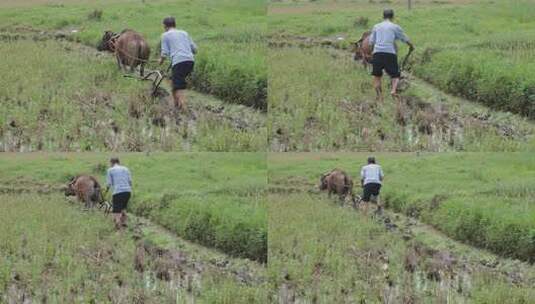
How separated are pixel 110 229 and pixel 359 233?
248cm

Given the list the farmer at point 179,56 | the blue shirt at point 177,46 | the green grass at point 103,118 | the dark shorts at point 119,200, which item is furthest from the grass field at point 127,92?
the dark shorts at point 119,200

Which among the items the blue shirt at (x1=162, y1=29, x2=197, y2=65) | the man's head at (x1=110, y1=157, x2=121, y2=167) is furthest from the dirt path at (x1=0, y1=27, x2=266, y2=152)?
the blue shirt at (x1=162, y1=29, x2=197, y2=65)

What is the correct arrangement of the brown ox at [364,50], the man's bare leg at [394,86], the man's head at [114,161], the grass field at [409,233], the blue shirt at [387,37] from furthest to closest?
the brown ox at [364,50] → the blue shirt at [387,37] → the man's bare leg at [394,86] → the man's head at [114,161] → the grass field at [409,233]

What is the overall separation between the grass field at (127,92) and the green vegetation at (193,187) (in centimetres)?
19

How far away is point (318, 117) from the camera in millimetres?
12492

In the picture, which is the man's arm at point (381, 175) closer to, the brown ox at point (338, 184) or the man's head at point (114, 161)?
the brown ox at point (338, 184)

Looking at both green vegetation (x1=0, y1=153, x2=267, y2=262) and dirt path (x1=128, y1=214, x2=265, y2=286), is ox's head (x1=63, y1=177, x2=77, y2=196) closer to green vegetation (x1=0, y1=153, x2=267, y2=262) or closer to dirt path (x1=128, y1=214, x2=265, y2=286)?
green vegetation (x1=0, y1=153, x2=267, y2=262)

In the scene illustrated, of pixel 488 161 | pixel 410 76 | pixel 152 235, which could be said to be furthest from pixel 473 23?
pixel 152 235

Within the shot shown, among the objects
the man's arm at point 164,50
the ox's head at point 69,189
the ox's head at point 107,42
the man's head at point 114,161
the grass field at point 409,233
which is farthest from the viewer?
the ox's head at point 107,42

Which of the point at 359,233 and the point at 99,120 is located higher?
the point at 99,120

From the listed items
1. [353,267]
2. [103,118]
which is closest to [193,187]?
[103,118]

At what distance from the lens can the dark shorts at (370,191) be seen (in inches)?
511

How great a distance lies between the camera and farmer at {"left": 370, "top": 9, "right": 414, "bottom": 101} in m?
12.8

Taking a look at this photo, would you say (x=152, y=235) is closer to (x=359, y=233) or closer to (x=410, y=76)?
(x=359, y=233)
